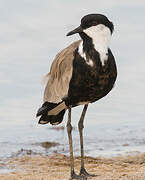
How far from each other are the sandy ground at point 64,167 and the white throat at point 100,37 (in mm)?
1806

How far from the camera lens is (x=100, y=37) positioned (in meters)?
8.29

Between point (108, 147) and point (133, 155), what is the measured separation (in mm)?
1440

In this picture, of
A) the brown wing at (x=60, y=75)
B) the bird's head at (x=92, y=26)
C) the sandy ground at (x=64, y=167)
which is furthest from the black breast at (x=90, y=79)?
the sandy ground at (x=64, y=167)

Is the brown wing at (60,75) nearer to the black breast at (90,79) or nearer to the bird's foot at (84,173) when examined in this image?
the black breast at (90,79)

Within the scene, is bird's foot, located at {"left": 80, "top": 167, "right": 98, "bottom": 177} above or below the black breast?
below

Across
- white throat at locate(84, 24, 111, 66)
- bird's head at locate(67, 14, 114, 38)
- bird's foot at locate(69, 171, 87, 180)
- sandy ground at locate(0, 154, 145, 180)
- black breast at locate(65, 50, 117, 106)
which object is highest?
bird's head at locate(67, 14, 114, 38)

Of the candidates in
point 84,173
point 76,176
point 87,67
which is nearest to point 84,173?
point 84,173

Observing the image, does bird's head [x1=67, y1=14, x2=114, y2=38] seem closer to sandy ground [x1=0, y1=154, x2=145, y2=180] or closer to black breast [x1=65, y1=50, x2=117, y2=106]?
black breast [x1=65, y1=50, x2=117, y2=106]

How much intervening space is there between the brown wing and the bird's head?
1.41ft

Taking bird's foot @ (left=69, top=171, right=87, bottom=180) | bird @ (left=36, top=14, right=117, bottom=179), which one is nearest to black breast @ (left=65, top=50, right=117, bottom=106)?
bird @ (left=36, top=14, right=117, bottom=179)

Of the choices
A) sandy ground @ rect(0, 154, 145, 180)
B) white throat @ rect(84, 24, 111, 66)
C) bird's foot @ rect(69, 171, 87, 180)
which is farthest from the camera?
sandy ground @ rect(0, 154, 145, 180)

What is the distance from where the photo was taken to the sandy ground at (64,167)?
9.16 metres

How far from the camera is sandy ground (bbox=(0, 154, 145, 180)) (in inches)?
360

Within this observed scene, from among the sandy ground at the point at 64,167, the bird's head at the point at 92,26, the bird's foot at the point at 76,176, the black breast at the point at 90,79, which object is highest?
the bird's head at the point at 92,26
